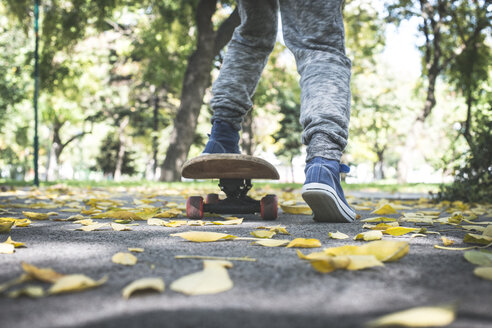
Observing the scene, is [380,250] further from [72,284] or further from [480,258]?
[72,284]

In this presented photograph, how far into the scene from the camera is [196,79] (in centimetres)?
1001

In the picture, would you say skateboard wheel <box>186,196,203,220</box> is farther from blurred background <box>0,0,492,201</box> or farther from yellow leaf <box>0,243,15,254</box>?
blurred background <box>0,0,492,201</box>

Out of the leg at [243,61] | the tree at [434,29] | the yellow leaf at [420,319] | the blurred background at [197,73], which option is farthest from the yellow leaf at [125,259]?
the tree at [434,29]

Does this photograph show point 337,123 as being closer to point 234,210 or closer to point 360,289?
point 234,210

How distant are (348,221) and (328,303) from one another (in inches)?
53.1

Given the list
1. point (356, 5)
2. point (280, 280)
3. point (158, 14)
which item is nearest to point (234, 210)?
point (280, 280)

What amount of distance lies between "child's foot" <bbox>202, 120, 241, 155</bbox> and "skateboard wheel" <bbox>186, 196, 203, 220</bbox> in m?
0.32

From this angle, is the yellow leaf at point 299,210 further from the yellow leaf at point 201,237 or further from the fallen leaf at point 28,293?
the fallen leaf at point 28,293

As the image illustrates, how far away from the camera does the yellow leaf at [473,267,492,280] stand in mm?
941

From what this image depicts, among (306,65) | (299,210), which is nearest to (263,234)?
(306,65)

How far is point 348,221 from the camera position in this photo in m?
2.09

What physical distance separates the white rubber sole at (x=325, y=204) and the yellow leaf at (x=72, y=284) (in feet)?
3.81

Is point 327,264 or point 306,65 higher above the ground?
point 306,65

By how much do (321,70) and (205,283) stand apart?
1.56 meters
